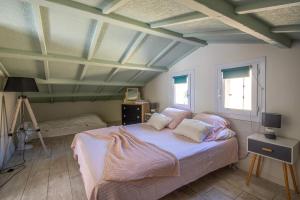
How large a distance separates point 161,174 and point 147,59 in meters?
2.48

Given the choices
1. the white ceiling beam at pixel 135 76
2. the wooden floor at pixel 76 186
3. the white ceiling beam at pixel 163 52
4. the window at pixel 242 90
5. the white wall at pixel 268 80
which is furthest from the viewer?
the white ceiling beam at pixel 135 76

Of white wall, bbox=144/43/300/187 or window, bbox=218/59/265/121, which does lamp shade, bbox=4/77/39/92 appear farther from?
window, bbox=218/59/265/121

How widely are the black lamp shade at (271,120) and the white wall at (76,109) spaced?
4704mm

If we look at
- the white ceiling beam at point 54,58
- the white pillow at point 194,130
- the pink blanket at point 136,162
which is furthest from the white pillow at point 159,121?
the white ceiling beam at point 54,58

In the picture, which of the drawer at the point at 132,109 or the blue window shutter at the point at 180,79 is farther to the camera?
the drawer at the point at 132,109

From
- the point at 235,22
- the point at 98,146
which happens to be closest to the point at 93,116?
the point at 98,146

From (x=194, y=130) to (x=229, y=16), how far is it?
165 centimetres

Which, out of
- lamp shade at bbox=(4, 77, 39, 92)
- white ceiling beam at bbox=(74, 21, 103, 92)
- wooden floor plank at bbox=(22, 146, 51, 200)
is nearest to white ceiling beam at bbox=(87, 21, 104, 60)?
white ceiling beam at bbox=(74, 21, 103, 92)

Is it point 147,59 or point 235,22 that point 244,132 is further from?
point 147,59

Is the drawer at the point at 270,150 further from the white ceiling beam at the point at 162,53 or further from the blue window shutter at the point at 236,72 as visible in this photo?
the white ceiling beam at the point at 162,53

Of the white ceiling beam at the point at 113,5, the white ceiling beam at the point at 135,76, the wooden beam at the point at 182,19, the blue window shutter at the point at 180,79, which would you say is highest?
the white ceiling beam at the point at 113,5

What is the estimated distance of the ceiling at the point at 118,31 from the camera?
4.39 feet

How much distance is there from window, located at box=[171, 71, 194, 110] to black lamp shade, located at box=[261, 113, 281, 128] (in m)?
1.42

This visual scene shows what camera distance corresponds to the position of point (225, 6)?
1192 mm
